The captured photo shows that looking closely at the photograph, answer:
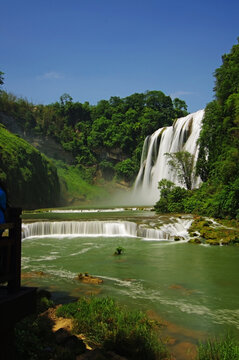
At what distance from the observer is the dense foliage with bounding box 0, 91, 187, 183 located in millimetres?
57656

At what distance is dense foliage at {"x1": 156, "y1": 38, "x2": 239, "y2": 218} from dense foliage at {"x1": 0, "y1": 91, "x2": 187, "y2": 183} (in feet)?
86.6

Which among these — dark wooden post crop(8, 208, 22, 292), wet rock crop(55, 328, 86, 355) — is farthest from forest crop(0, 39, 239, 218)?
dark wooden post crop(8, 208, 22, 292)

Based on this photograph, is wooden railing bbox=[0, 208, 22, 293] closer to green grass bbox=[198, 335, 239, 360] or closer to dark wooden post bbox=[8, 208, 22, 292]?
dark wooden post bbox=[8, 208, 22, 292]

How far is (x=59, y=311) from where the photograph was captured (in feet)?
20.6

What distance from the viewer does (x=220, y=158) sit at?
83.2ft

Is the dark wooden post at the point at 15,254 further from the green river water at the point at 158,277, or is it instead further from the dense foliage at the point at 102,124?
the dense foliage at the point at 102,124


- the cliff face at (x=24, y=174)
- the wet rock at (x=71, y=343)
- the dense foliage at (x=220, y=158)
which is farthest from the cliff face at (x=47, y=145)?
the wet rock at (x=71, y=343)

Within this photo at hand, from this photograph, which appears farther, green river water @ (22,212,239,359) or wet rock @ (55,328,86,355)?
green river water @ (22,212,239,359)

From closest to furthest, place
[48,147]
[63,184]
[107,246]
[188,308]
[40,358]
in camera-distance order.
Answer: [40,358] < [188,308] < [107,246] < [63,184] < [48,147]

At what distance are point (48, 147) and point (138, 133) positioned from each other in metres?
17.9

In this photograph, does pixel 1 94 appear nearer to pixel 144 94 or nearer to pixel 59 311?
pixel 144 94

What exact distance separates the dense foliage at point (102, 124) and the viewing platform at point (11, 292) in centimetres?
5220

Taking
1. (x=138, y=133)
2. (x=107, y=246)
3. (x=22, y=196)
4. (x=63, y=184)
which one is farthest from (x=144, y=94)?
(x=107, y=246)

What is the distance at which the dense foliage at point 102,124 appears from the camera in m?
57.7
